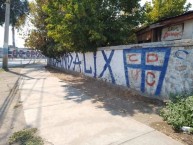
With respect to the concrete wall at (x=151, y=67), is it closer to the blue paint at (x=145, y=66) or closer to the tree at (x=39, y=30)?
the blue paint at (x=145, y=66)

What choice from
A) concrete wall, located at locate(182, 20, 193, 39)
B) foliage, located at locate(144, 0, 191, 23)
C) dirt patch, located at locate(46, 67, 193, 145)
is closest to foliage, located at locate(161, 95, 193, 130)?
dirt patch, located at locate(46, 67, 193, 145)

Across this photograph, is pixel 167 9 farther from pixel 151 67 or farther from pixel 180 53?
pixel 180 53

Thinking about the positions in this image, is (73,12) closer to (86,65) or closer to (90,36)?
(90,36)

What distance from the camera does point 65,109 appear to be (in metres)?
7.58

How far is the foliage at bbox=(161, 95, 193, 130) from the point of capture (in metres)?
5.48

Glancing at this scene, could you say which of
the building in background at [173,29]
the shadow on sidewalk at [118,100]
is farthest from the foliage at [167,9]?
the shadow on sidewalk at [118,100]

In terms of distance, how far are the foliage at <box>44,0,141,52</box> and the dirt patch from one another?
2.77 meters

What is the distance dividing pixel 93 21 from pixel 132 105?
554cm

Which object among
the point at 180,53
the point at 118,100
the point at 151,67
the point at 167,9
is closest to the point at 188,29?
the point at 151,67

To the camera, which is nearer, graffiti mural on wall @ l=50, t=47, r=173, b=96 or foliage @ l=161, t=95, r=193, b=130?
foliage @ l=161, t=95, r=193, b=130

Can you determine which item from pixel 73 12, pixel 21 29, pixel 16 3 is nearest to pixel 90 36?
pixel 73 12

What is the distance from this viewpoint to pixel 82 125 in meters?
6.02

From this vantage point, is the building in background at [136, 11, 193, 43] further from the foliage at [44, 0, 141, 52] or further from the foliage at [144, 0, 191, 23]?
the foliage at [144, 0, 191, 23]

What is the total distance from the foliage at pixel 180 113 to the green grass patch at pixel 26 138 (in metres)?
2.93
